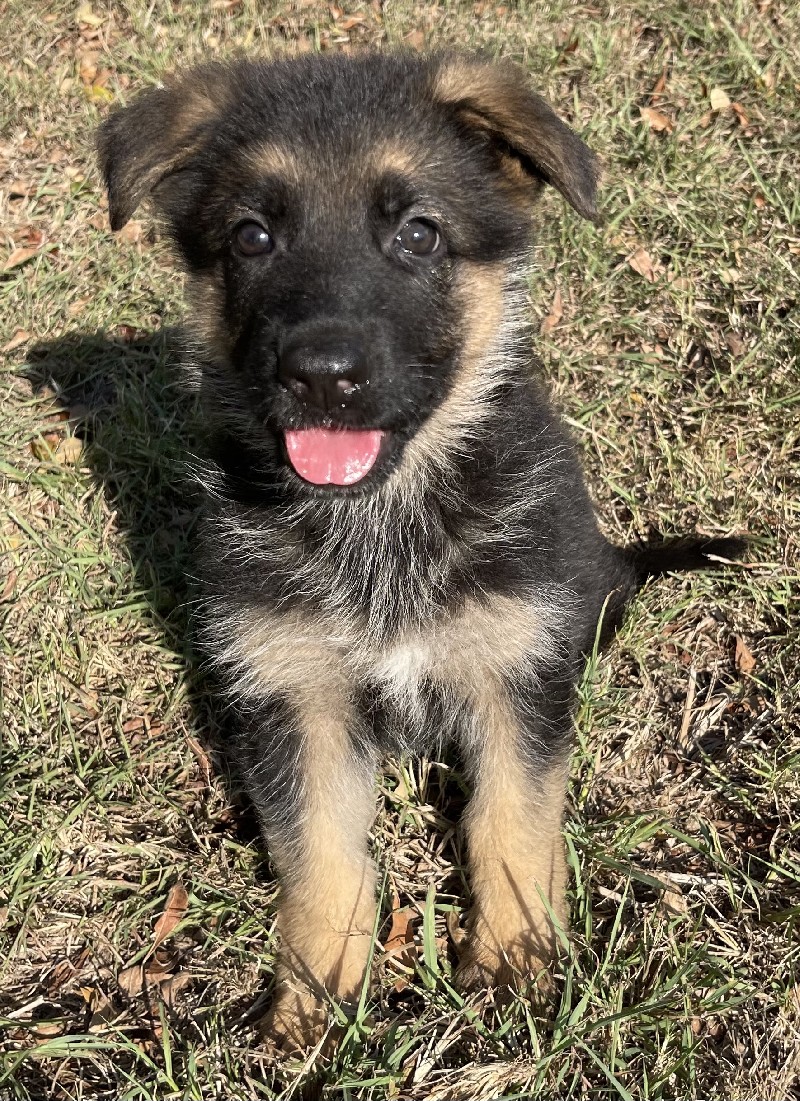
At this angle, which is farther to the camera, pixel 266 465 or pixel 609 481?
pixel 609 481

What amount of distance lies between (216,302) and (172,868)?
1814 millimetres

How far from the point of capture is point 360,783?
10.7 feet

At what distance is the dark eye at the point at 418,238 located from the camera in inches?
109

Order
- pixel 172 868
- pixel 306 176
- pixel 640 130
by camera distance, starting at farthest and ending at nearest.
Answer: pixel 640 130 < pixel 172 868 < pixel 306 176

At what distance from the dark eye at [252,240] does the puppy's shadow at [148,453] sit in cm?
131

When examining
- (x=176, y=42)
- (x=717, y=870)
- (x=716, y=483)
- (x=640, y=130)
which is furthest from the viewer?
(x=176, y=42)

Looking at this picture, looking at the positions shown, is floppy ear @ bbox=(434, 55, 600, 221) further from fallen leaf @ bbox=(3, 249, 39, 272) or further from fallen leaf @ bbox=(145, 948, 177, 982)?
fallen leaf @ bbox=(3, 249, 39, 272)

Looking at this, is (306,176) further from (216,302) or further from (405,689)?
(405,689)

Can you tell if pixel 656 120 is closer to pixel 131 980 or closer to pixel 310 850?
pixel 310 850

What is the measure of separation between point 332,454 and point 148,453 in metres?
2.09

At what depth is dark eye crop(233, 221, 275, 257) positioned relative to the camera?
280cm

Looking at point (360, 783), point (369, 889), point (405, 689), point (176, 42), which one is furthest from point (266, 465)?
point (176, 42)

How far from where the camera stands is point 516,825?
3086mm

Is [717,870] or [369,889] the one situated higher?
[717,870]
